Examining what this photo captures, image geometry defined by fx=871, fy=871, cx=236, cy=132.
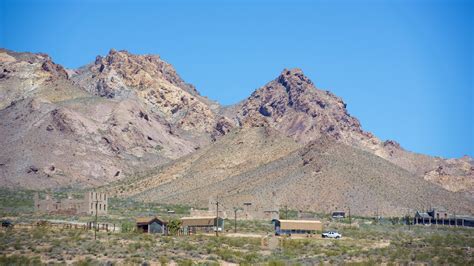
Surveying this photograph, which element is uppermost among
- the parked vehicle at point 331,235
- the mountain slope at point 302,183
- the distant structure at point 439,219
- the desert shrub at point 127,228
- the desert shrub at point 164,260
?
the mountain slope at point 302,183

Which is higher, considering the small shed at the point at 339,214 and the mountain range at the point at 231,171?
the mountain range at the point at 231,171

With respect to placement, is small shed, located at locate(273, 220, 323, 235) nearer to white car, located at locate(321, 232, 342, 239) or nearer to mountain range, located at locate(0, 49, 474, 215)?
white car, located at locate(321, 232, 342, 239)

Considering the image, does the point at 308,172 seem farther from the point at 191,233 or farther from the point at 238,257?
the point at 238,257

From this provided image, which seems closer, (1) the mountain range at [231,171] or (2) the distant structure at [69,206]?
(2) the distant structure at [69,206]

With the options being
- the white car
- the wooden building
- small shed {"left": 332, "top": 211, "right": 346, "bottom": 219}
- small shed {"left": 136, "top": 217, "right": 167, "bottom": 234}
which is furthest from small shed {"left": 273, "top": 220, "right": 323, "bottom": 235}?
small shed {"left": 332, "top": 211, "right": 346, "bottom": 219}

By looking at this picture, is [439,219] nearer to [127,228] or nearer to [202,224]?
[202,224]

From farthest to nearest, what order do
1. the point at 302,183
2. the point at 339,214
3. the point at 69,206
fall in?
1. the point at 302,183
2. the point at 339,214
3. the point at 69,206

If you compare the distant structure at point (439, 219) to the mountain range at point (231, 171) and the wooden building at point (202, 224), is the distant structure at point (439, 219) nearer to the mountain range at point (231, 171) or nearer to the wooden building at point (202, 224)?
the mountain range at point (231, 171)

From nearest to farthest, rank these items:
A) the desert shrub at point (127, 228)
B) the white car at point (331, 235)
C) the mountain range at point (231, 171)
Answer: the desert shrub at point (127, 228) → the white car at point (331, 235) → the mountain range at point (231, 171)

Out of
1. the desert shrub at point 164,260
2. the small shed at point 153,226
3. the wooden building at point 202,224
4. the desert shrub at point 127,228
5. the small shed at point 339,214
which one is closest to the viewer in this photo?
the desert shrub at point 164,260

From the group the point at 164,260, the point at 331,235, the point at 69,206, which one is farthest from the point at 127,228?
the point at 164,260

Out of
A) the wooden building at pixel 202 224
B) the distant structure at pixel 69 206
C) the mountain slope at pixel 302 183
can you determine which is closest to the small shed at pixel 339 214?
the mountain slope at pixel 302 183

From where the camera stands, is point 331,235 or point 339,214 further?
point 339,214

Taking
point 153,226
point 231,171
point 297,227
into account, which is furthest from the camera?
point 231,171
